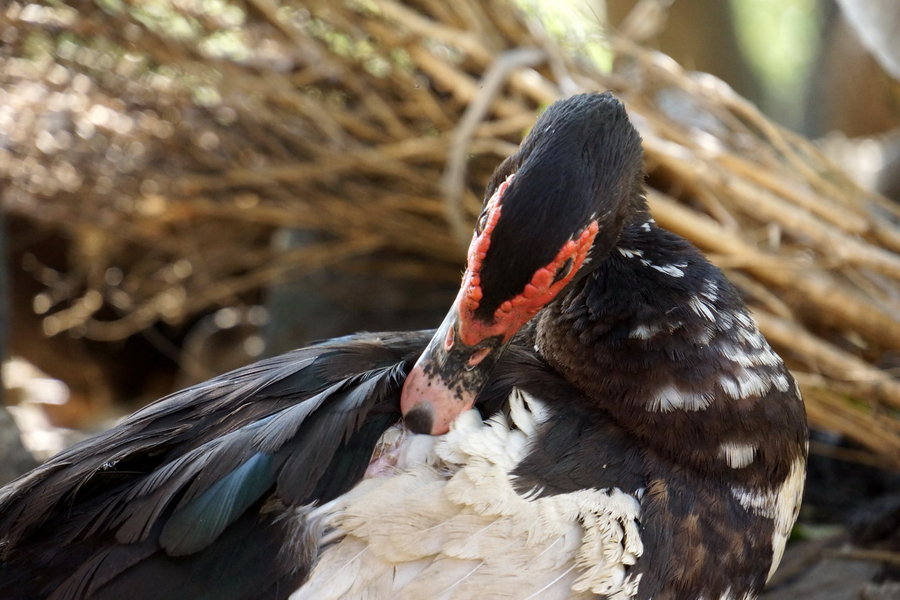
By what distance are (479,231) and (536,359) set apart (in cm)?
35

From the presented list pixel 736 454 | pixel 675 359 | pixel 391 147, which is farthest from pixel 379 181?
pixel 736 454

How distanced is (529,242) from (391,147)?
140cm

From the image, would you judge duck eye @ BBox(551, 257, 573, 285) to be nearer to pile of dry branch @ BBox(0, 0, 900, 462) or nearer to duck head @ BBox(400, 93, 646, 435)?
duck head @ BBox(400, 93, 646, 435)


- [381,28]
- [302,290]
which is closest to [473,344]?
[381,28]

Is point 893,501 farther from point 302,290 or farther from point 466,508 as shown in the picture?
point 302,290

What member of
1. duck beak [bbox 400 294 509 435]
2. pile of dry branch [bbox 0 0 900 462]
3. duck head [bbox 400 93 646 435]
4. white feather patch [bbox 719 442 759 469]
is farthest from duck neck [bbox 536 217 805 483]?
pile of dry branch [bbox 0 0 900 462]

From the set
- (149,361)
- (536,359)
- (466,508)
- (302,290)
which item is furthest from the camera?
(149,361)

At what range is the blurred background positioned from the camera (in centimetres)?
219

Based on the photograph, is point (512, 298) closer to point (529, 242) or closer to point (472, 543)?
point (529, 242)

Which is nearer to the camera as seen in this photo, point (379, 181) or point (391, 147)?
point (391, 147)

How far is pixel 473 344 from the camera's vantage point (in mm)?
1386

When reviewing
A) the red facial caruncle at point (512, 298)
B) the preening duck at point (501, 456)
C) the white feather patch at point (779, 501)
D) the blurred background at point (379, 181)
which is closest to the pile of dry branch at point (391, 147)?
the blurred background at point (379, 181)

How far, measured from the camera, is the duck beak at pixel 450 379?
1396 mm

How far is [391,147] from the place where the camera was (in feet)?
8.70
